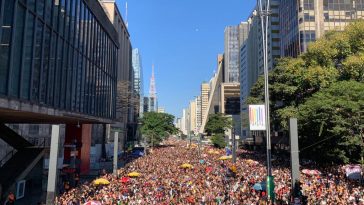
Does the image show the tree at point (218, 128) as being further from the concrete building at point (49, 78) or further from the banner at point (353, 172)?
the banner at point (353, 172)

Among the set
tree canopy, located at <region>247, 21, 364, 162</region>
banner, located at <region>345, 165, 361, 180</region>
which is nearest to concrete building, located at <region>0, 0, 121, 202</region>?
tree canopy, located at <region>247, 21, 364, 162</region>

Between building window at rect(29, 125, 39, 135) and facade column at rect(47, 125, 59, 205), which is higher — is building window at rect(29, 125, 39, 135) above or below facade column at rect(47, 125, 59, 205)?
above

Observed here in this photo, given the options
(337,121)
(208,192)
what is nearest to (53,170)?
(208,192)

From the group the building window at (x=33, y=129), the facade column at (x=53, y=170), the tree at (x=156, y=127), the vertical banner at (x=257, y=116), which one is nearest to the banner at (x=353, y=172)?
the vertical banner at (x=257, y=116)

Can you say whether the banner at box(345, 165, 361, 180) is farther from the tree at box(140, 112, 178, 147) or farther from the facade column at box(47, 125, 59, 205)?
the tree at box(140, 112, 178, 147)

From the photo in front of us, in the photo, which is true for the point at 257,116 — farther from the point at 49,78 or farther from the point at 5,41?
the point at 5,41

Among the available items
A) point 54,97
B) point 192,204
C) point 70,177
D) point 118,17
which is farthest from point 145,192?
point 118,17

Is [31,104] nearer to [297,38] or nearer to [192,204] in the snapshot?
[192,204]
